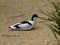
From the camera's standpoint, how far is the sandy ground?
25.1ft

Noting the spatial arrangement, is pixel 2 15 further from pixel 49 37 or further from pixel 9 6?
pixel 49 37

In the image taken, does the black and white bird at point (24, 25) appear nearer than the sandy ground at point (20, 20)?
No

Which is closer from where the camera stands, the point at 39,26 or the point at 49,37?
the point at 49,37

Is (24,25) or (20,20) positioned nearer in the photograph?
(24,25)

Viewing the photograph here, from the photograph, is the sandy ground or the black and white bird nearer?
the sandy ground

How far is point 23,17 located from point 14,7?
1.82 m

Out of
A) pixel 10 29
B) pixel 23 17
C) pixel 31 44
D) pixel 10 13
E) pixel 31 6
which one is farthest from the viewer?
pixel 31 6

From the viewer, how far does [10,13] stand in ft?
37.6

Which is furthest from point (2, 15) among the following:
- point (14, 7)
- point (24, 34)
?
point (24, 34)

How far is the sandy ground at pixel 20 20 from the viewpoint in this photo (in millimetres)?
7648

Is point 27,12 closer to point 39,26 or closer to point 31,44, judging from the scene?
point 39,26

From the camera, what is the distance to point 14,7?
12.5 metres

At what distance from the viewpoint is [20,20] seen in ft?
34.0

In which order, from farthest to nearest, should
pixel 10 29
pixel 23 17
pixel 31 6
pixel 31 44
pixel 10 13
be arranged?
1. pixel 31 6
2. pixel 10 13
3. pixel 23 17
4. pixel 10 29
5. pixel 31 44
